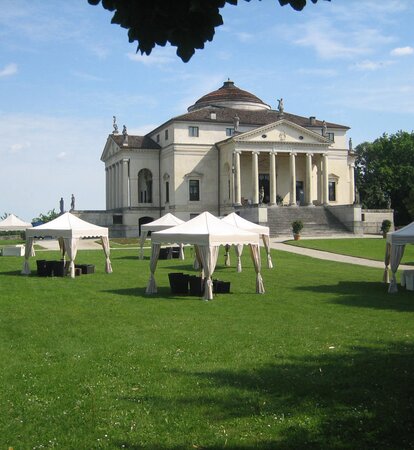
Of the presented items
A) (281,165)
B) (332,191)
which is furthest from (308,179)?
(332,191)

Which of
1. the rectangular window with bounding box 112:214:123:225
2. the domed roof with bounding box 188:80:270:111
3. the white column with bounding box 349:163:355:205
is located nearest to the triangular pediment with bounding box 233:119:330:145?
the white column with bounding box 349:163:355:205

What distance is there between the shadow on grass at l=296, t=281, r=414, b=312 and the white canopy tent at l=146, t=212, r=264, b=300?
2.68 metres

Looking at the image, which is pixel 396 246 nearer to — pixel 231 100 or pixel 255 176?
pixel 255 176

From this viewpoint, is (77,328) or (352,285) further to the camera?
(352,285)

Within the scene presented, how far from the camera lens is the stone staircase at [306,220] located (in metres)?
52.5

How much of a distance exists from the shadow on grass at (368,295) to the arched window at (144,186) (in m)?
46.8

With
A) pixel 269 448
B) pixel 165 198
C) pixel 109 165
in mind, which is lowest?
pixel 269 448

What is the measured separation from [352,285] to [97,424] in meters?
16.2

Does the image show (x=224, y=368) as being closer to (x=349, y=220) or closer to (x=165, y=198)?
(x=349, y=220)

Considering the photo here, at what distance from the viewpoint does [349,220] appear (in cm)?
5462

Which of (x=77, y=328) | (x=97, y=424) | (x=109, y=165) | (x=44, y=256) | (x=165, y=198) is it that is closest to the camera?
(x=97, y=424)

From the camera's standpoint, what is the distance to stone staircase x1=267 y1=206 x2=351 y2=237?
5250cm

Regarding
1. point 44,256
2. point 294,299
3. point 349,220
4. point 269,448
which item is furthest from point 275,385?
point 349,220

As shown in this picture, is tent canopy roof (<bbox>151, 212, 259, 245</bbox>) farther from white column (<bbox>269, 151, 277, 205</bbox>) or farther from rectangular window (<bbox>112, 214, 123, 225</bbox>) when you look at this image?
rectangular window (<bbox>112, 214, 123, 225</bbox>)
